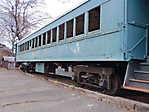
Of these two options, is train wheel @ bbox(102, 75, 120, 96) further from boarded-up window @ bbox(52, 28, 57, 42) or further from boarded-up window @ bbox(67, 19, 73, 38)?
boarded-up window @ bbox(52, 28, 57, 42)

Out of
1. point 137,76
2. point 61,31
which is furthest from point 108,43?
point 61,31

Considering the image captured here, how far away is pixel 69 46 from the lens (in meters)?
8.60

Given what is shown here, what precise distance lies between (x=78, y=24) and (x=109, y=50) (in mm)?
2291

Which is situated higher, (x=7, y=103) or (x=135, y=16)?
(x=135, y=16)

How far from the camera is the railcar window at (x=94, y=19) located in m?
6.82

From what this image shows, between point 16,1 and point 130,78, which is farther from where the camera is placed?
point 16,1

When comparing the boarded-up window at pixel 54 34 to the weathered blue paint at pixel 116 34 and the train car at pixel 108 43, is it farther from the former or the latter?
the weathered blue paint at pixel 116 34

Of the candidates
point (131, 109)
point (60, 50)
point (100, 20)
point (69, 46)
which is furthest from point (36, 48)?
point (131, 109)

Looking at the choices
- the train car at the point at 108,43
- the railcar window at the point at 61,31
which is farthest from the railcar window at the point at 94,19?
the railcar window at the point at 61,31

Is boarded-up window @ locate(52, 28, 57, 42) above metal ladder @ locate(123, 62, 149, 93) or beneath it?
above

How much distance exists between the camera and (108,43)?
20.2ft

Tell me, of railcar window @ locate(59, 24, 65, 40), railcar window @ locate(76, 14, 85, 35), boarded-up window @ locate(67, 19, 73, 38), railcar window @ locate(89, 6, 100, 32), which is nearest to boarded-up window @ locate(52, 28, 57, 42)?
railcar window @ locate(59, 24, 65, 40)

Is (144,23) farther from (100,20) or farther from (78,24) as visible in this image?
(78,24)

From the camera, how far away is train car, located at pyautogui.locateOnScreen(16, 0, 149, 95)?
18.5ft
